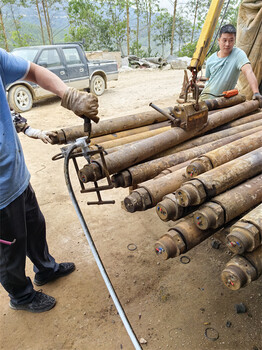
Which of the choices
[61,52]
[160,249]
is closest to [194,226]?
[160,249]

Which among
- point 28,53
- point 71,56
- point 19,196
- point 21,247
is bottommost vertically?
point 21,247

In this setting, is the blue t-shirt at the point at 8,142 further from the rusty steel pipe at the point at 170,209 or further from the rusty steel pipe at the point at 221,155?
the rusty steel pipe at the point at 221,155

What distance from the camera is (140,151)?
1.97 metres

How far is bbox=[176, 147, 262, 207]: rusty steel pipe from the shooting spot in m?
1.42

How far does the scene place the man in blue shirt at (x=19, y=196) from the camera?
1.77 meters

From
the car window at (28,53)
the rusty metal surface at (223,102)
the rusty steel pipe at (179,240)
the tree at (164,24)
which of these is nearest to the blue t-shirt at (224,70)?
the rusty metal surface at (223,102)

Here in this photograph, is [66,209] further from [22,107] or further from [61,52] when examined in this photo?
[61,52]

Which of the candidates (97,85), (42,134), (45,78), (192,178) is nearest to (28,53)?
(97,85)

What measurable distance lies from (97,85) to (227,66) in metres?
7.88

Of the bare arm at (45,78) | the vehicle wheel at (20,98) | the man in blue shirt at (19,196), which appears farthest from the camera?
the vehicle wheel at (20,98)

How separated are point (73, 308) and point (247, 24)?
18.9 ft

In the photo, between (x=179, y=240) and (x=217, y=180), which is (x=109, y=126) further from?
(x=179, y=240)

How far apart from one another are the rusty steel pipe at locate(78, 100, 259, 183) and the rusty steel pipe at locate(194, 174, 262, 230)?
693 millimetres


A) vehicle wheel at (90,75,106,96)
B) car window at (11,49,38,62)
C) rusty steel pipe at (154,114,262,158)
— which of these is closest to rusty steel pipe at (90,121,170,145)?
rusty steel pipe at (154,114,262,158)
